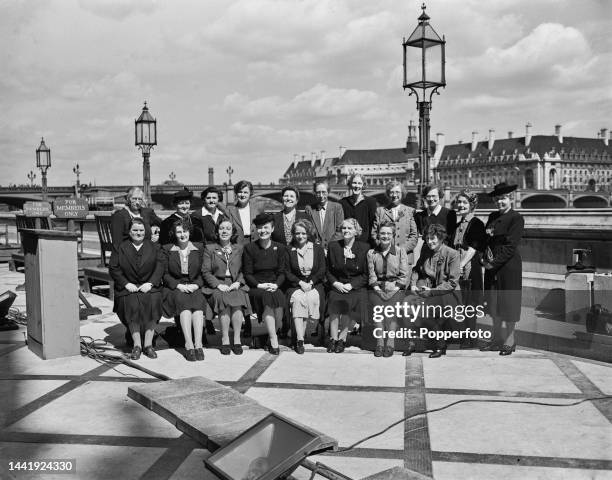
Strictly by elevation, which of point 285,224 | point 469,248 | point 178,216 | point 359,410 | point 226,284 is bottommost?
point 359,410

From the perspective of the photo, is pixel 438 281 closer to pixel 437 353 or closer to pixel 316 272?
pixel 437 353

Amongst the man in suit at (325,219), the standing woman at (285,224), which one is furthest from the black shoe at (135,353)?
the man in suit at (325,219)

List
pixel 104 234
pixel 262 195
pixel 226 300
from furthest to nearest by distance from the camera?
1. pixel 262 195
2. pixel 104 234
3. pixel 226 300

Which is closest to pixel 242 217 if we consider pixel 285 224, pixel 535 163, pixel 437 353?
pixel 285 224

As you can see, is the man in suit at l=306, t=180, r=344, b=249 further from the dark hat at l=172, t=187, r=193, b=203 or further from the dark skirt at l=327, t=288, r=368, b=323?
the dark hat at l=172, t=187, r=193, b=203

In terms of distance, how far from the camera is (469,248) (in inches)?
270

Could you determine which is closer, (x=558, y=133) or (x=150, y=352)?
(x=150, y=352)

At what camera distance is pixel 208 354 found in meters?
6.65

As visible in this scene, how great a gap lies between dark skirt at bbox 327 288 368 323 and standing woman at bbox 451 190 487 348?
1028 mm

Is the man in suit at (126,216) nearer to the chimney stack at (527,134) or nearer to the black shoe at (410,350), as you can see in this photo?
the black shoe at (410,350)

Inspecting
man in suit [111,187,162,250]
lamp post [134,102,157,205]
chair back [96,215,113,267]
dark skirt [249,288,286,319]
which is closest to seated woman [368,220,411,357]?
dark skirt [249,288,286,319]

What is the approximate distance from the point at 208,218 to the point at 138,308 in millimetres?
1332

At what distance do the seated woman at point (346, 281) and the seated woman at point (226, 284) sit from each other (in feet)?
2.85

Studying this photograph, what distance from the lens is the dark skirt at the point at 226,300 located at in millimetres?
6629
